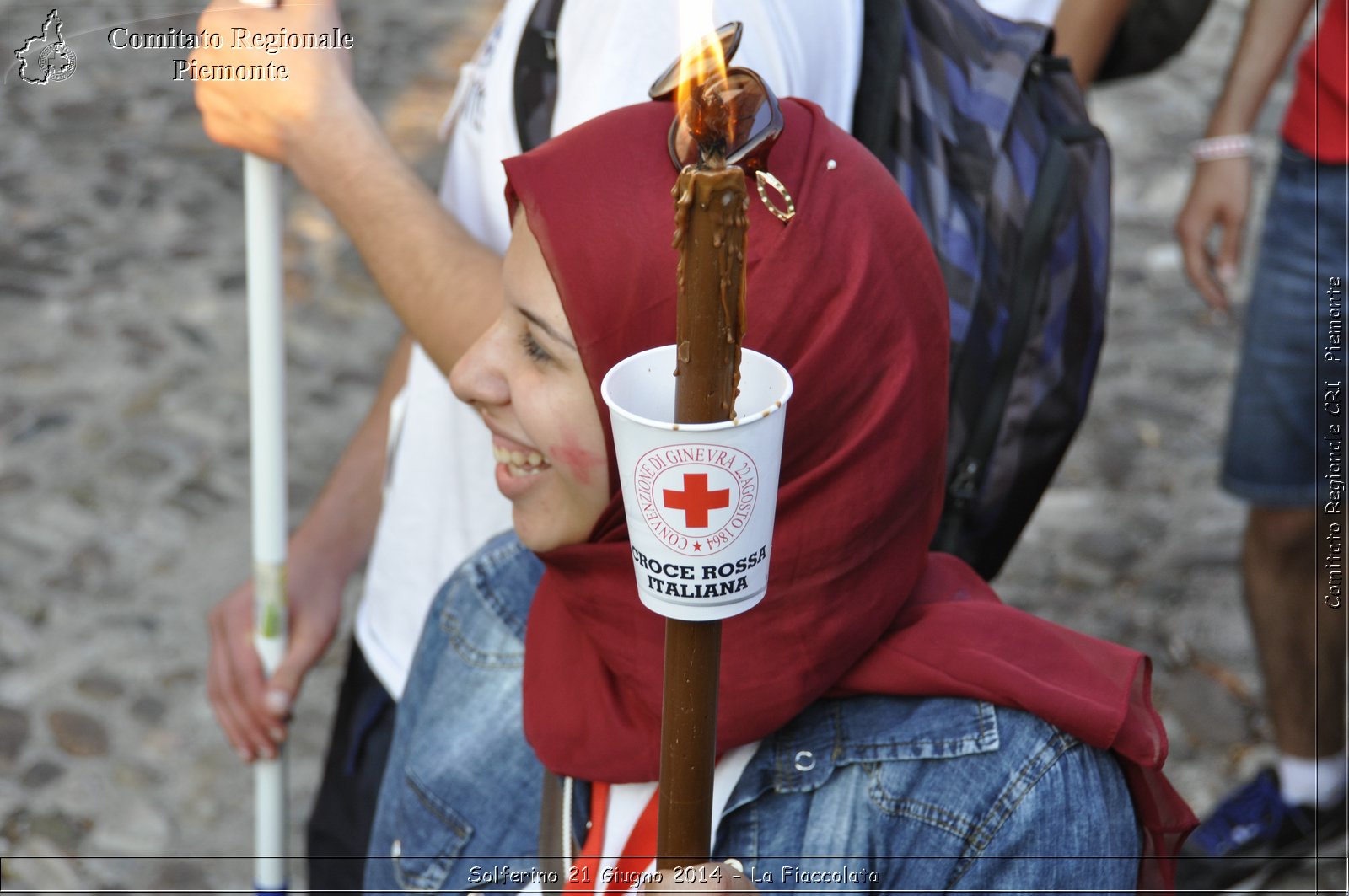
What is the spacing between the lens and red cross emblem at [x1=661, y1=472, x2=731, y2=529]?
3.05ft

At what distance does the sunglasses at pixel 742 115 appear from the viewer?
0.92 metres

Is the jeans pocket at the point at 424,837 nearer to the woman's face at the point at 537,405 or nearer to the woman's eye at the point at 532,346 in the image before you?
the woman's face at the point at 537,405

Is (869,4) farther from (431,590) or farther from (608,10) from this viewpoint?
(431,590)

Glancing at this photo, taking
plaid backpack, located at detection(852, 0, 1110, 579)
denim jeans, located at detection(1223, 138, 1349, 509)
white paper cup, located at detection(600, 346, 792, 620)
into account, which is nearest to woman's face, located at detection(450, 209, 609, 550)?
white paper cup, located at detection(600, 346, 792, 620)

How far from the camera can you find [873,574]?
150cm

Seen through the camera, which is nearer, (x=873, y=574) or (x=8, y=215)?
(x=873, y=574)

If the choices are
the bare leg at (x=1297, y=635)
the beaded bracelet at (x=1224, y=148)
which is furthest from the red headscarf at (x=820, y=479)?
the beaded bracelet at (x=1224, y=148)

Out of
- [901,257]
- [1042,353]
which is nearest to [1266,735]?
[1042,353]

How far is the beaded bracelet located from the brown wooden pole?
9.71 feet

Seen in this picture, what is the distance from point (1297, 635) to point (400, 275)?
256 cm

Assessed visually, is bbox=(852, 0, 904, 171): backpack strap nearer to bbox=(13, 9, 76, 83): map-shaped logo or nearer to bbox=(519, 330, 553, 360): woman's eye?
bbox=(519, 330, 553, 360): woman's eye

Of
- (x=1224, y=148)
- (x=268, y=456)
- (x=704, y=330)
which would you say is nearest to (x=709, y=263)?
(x=704, y=330)

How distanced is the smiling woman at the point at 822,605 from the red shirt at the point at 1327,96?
2.07 meters

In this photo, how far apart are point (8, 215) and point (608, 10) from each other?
493 centimetres
